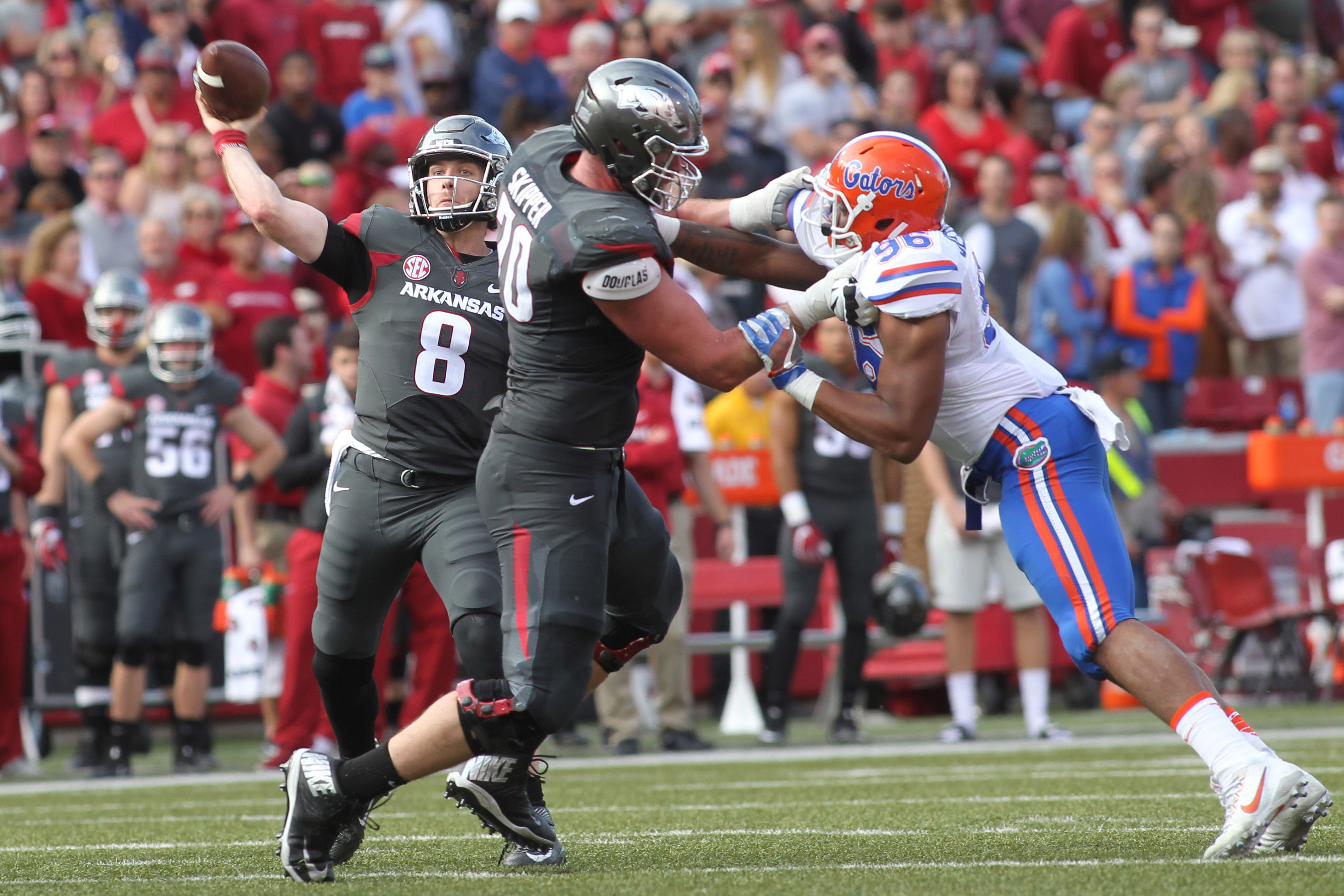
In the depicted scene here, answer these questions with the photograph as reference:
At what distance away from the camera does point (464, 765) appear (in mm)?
4305

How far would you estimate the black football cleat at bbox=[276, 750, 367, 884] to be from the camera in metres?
4.09

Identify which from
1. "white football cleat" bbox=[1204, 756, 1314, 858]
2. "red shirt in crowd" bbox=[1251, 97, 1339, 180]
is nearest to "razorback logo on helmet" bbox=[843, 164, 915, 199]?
"white football cleat" bbox=[1204, 756, 1314, 858]

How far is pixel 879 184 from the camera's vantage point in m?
4.28

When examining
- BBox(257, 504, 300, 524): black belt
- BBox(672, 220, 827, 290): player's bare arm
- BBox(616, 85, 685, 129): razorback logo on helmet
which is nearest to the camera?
BBox(616, 85, 685, 129): razorback logo on helmet

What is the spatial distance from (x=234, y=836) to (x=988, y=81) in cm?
1092

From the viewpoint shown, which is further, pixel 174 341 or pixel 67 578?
pixel 67 578

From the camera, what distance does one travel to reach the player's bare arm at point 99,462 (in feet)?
26.3

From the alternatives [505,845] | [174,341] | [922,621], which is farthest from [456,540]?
[922,621]

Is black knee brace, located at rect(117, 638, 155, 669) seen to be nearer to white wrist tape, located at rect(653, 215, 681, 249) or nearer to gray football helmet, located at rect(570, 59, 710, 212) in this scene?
white wrist tape, located at rect(653, 215, 681, 249)

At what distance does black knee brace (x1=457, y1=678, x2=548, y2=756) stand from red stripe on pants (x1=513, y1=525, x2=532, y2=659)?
0.11 m

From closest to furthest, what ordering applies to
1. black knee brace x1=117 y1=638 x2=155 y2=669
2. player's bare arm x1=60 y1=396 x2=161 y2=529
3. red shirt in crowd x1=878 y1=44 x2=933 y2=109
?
black knee brace x1=117 y1=638 x2=155 y2=669
player's bare arm x1=60 y1=396 x2=161 y2=529
red shirt in crowd x1=878 y1=44 x2=933 y2=109

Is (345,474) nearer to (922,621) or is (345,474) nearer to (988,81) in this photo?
(922,621)

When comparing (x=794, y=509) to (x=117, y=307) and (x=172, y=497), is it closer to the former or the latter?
(x=172, y=497)

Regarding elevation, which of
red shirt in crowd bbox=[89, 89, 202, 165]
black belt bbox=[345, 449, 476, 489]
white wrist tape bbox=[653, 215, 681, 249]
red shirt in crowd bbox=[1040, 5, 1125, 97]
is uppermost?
red shirt in crowd bbox=[1040, 5, 1125, 97]
